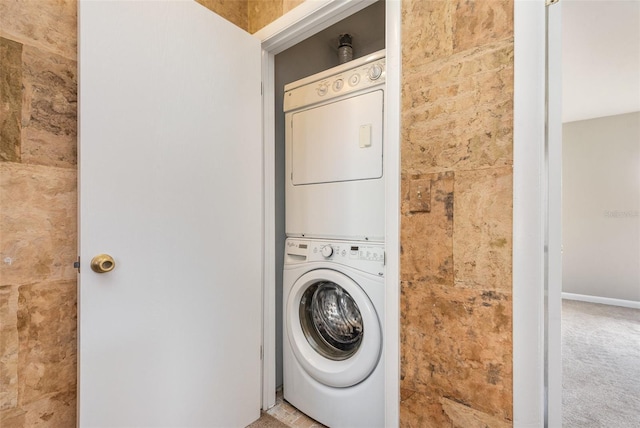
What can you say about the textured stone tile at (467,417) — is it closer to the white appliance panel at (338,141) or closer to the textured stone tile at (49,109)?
the white appliance panel at (338,141)

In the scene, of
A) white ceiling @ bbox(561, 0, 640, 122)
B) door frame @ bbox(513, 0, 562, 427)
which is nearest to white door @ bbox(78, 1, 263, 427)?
door frame @ bbox(513, 0, 562, 427)

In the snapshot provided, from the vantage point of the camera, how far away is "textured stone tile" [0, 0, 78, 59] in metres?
1.01

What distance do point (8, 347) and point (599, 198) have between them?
214 cm

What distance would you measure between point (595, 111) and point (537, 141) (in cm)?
48

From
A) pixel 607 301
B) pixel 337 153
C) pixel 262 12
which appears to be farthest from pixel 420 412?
pixel 262 12

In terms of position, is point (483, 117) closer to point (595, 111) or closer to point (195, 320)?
point (595, 111)

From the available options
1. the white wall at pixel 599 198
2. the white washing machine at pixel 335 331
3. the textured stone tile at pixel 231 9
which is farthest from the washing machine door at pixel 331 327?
the textured stone tile at pixel 231 9

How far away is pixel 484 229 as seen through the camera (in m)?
0.95

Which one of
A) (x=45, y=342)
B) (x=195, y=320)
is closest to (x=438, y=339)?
(x=195, y=320)

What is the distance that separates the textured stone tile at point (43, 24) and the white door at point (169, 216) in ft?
0.62

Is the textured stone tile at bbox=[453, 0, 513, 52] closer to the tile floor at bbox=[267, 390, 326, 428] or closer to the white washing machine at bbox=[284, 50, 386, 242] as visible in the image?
the white washing machine at bbox=[284, 50, 386, 242]

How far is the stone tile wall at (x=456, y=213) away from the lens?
3.02ft

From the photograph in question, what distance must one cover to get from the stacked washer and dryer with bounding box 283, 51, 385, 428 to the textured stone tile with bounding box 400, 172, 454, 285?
0.25 metres

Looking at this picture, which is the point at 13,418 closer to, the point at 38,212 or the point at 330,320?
the point at 38,212
